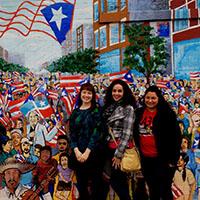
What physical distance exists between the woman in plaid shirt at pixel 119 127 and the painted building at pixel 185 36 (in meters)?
1.08

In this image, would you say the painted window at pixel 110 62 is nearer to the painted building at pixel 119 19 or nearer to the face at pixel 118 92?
the painted building at pixel 119 19

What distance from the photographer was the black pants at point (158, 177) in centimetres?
532

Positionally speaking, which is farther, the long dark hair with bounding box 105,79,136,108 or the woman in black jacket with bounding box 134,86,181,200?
the long dark hair with bounding box 105,79,136,108

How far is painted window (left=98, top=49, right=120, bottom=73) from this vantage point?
6117 millimetres

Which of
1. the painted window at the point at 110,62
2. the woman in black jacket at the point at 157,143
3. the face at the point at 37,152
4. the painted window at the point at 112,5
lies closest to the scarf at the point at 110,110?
the woman in black jacket at the point at 157,143

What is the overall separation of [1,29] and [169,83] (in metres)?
2.53

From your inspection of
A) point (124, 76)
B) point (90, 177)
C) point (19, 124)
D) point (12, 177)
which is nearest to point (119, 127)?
point (90, 177)

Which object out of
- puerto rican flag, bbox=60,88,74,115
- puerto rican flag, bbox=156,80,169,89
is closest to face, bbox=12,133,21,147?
puerto rican flag, bbox=60,88,74,115

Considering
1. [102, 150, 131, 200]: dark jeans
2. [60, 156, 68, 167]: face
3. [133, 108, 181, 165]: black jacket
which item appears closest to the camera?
[133, 108, 181, 165]: black jacket

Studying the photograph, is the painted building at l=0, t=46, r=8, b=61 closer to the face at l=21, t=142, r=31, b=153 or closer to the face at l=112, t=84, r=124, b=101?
the face at l=21, t=142, r=31, b=153

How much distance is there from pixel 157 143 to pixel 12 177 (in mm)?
2196

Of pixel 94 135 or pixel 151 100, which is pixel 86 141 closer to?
pixel 94 135

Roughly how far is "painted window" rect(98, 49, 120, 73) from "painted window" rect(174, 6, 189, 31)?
927 mm

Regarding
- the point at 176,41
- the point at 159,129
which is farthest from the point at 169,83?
the point at 159,129
